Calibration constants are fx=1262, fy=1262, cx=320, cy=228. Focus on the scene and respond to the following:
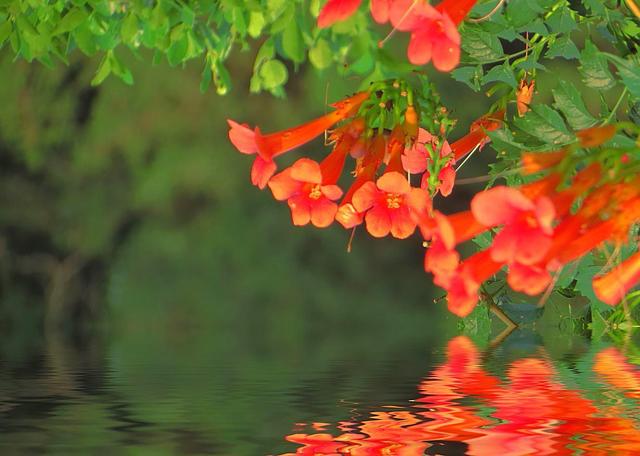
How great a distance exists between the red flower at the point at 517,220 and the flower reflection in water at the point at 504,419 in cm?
237

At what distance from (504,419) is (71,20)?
8.97 ft

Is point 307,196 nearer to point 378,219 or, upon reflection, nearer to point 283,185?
point 283,185

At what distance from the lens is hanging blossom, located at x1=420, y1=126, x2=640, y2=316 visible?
260 cm

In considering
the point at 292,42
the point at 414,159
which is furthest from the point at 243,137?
the point at 292,42

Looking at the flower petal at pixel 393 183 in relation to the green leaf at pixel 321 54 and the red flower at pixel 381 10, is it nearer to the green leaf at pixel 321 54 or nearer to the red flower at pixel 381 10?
the red flower at pixel 381 10

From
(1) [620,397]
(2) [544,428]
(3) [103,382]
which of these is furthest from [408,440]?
(3) [103,382]

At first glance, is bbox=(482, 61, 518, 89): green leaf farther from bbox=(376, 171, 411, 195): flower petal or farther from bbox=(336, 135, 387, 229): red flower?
bbox=(376, 171, 411, 195): flower petal

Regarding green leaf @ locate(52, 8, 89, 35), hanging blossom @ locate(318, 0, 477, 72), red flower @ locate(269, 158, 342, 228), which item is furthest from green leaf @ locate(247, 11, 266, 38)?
hanging blossom @ locate(318, 0, 477, 72)

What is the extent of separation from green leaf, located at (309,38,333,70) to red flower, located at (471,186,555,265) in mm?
2861

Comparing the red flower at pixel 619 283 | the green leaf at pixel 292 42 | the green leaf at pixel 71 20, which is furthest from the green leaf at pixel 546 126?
the green leaf at pixel 71 20

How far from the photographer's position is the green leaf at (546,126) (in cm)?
386

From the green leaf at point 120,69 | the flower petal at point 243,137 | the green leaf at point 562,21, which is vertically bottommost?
the flower petal at point 243,137

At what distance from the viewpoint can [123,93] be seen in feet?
51.3

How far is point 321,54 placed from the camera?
5406 millimetres
